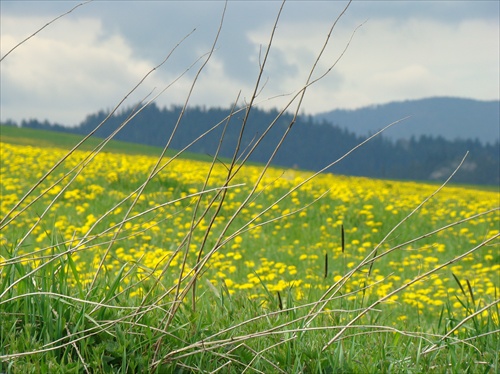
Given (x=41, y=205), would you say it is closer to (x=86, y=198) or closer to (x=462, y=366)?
(x=86, y=198)

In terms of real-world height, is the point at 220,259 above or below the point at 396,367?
below

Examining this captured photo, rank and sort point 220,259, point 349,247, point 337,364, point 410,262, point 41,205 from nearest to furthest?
1. point 337,364
2. point 220,259
3. point 410,262
4. point 349,247
5. point 41,205

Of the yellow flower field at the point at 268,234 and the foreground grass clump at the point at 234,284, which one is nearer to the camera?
the foreground grass clump at the point at 234,284

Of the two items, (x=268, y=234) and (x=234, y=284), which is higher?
(x=268, y=234)

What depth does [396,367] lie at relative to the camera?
250 centimetres

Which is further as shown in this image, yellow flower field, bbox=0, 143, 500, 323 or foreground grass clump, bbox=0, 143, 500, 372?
yellow flower field, bbox=0, 143, 500, 323

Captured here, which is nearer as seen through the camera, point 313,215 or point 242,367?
point 242,367

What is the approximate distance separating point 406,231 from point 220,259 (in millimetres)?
3701

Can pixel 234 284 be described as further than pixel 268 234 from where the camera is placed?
No

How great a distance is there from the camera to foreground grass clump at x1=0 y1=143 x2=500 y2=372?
2428 millimetres

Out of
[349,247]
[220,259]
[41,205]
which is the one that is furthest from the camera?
[41,205]

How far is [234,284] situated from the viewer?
20.5ft

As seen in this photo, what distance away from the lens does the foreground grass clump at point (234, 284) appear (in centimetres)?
243

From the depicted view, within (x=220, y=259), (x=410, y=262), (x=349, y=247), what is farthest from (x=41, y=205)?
(x=410, y=262)
